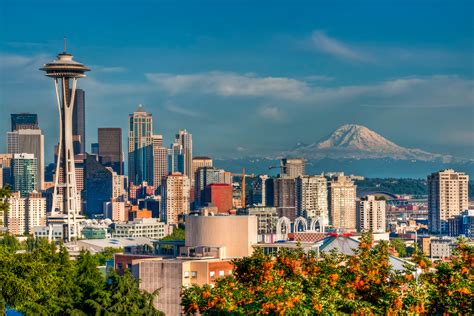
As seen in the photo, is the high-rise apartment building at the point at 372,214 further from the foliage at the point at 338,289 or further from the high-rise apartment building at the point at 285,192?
the foliage at the point at 338,289

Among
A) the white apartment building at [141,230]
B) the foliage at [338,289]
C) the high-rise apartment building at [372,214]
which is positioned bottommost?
the white apartment building at [141,230]

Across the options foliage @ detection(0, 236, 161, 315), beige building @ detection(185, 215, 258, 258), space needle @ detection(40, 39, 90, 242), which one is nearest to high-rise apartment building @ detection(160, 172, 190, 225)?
space needle @ detection(40, 39, 90, 242)

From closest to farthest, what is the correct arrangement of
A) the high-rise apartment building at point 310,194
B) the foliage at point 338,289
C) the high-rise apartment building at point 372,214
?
the foliage at point 338,289, the high-rise apartment building at point 372,214, the high-rise apartment building at point 310,194

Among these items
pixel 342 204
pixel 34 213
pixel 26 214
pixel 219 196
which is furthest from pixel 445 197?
pixel 26 214

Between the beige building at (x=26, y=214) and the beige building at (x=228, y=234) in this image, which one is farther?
the beige building at (x=26, y=214)

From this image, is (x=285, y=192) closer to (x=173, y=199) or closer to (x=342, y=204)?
(x=342, y=204)

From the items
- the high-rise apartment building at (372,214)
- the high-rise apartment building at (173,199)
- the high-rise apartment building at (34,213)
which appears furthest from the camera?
the high-rise apartment building at (173,199)

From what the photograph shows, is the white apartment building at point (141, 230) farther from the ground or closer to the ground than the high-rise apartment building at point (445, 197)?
closer to the ground

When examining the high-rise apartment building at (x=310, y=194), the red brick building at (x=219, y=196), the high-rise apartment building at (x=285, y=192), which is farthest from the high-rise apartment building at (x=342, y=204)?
the red brick building at (x=219, y=196)
